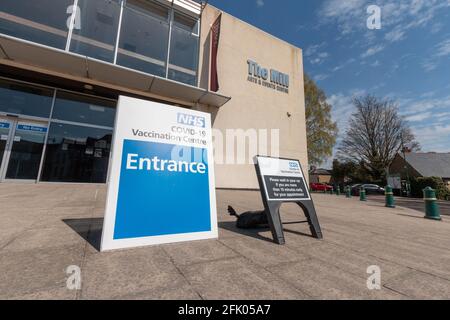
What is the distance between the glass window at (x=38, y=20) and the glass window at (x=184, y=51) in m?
4.52

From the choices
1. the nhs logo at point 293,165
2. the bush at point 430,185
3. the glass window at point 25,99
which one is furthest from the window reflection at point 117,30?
the bush at point 430,185

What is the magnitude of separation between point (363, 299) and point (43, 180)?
423 inches

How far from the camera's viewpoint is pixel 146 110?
260 cm

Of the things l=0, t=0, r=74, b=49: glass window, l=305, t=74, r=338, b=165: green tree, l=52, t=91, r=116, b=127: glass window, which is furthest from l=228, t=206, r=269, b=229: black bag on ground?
l=305, t=74, r=338, b=165: green tree

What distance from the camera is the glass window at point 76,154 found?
337 inches

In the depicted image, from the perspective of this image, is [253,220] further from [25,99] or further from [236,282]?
[25,99]

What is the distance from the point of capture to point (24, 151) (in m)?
8.22

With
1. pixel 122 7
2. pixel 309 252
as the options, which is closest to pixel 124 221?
pixel 309 252

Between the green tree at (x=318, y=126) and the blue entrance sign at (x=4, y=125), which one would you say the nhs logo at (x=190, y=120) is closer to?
the blue entrance sign at (x=4, y=125)

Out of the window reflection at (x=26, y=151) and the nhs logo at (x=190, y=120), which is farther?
the window reflection at (x=26, y=151)

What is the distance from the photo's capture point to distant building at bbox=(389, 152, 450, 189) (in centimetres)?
3225

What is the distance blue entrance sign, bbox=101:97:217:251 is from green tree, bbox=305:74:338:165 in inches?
863

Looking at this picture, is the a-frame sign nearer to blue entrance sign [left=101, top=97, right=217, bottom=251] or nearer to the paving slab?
blue entrance sign [left=101, top=97, right=217, bottom=251]
